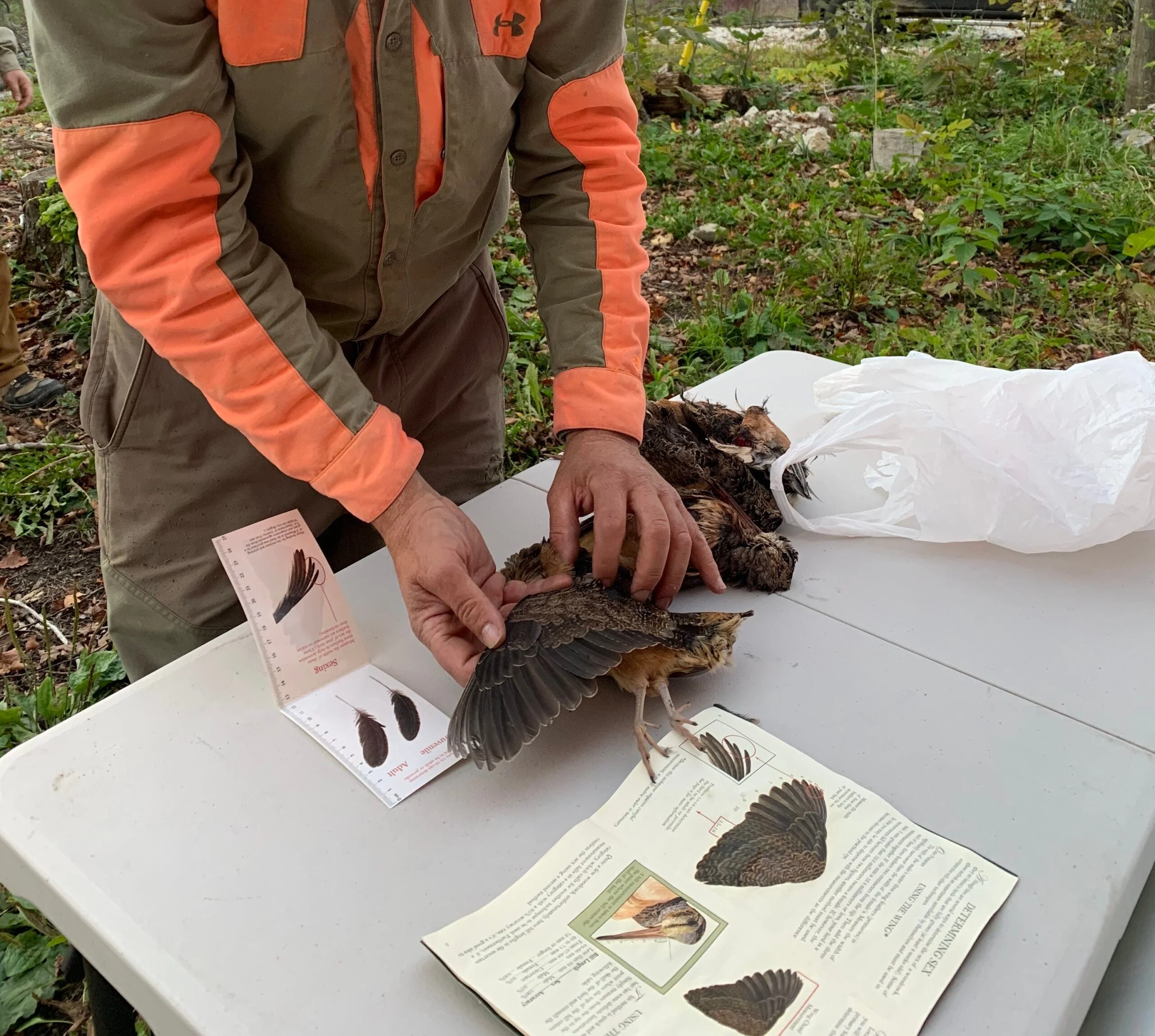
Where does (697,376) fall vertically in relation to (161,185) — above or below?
below

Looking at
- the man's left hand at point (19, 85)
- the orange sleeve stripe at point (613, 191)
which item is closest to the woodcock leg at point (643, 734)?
the orange sleeve stripe at point (613, 191)

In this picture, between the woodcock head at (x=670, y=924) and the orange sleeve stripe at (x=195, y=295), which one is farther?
the orange sleeve stripe at (x=195, y=295)

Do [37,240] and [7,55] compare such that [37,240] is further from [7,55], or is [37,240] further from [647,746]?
[647,746]

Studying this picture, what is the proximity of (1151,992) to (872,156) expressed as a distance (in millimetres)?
4705

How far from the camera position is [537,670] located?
1080mm

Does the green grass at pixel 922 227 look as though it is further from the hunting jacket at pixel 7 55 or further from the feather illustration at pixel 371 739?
the hunting jacket at pixel 7 55

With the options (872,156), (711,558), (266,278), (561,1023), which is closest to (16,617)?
(266,278)

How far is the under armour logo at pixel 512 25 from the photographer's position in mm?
1274

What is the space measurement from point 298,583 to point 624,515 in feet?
1.57

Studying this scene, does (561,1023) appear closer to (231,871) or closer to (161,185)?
(231,871)

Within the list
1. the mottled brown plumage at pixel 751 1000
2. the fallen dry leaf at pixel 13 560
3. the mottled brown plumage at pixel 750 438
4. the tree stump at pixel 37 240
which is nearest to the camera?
the mottled brown plumage at pixel 751 1000

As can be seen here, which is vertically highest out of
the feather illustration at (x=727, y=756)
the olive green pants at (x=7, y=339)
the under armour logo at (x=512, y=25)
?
the under armour logo at (x=512, y=25)

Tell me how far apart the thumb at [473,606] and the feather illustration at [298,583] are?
0.84 ft

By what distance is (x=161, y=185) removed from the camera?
1.04m
